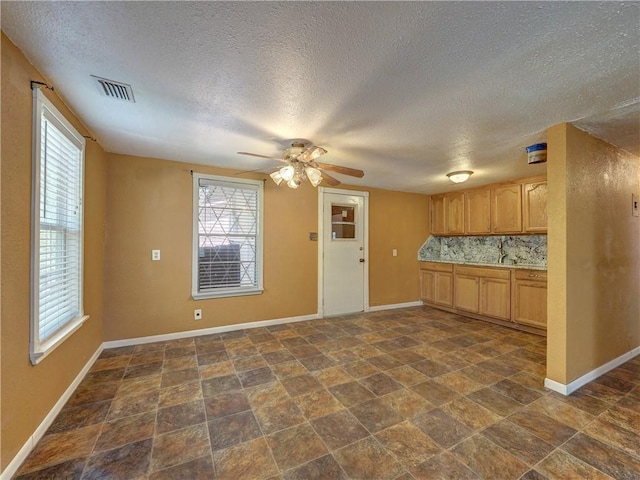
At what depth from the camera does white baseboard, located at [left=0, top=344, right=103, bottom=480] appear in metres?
1.41

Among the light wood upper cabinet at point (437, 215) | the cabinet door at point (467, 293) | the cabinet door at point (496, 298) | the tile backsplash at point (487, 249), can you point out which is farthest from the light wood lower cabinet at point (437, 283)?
the light wood upper cabinet at point (437, 215)

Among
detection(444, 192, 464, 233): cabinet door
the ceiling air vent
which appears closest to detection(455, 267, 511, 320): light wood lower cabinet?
detection(444, 192, 464, 233): cabinet door

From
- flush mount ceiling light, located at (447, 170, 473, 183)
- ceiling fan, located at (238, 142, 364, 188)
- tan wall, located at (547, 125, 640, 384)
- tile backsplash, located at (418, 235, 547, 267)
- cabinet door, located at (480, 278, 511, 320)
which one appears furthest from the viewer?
Answer: tile backsplash, located at (418, 235, 547, 267)

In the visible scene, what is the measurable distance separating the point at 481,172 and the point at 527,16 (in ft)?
9.32

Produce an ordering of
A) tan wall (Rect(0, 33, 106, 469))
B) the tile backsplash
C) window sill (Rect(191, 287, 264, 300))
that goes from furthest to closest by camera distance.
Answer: the tile backsplash < window sill (Rect(191, 287, 264, 300)) < tan wall (Rect(0, 33, 106, 469))

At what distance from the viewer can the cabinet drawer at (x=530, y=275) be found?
358 centimetres

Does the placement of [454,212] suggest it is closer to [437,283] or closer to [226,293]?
[437,283]

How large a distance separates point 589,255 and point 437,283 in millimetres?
2707

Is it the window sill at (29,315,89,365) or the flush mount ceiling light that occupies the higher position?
the flush mount ceiling light

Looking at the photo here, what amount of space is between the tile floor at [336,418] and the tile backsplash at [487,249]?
5.70 ft

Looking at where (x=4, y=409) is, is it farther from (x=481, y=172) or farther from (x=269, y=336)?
(x=481, y=172)

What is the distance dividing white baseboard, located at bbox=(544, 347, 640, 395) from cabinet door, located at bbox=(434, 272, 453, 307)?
2.12 metres

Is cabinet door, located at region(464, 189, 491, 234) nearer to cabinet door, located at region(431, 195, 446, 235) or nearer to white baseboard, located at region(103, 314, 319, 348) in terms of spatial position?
cabinet door, located at region(431, 195, 446, 235)

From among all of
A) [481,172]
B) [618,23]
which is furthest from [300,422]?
[481,172]
